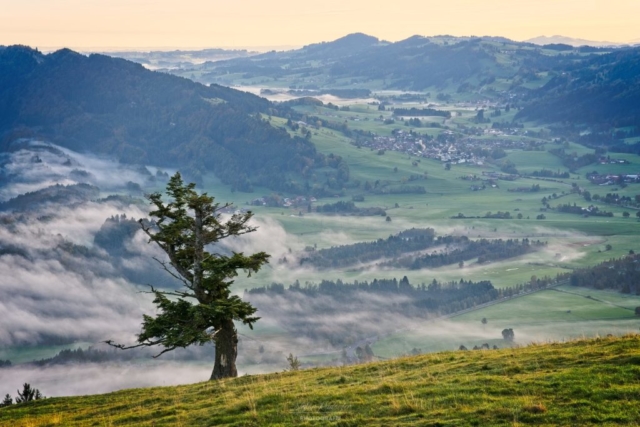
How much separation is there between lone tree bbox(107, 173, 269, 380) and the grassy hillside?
3.58 meters

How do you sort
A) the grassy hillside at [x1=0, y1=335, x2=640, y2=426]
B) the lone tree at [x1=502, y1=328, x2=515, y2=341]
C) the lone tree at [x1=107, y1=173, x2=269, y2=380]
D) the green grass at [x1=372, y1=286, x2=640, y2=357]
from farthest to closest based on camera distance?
the lone tree at [x1=502, y1=328, x2=515, y2=341] < the green grass at [x1=372, y1=286, x2=640, y2=357] < the lone tree at [x1=107, y1=173, x2=269, y2=380] < the grassy hillside at [x1=0, y1=335, x2=640, y2=426]

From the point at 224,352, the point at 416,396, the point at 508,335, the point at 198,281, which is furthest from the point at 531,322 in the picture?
the point at 416,396

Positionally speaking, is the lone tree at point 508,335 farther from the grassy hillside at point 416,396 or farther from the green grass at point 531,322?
the grassy hillside at point 416,396

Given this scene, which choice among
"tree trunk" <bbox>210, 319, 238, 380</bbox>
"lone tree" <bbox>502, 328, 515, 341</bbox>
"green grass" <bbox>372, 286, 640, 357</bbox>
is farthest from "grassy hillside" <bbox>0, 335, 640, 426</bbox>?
"lone tree" <bbox>502, 328, 515, 341</bbox>

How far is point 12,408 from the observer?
3312cm

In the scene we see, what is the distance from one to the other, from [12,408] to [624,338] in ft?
94.2

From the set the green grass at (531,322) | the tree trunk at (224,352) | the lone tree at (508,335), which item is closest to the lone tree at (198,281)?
the tree trunk at (224,352)

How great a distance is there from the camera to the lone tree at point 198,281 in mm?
35531

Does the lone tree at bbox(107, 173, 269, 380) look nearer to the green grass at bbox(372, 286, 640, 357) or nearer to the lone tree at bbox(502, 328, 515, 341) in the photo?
the green grass at bbox(372, 286, 640, 357)

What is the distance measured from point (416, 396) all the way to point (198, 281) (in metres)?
17.5

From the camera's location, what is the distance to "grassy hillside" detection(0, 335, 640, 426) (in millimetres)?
20297

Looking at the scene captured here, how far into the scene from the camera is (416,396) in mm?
23594

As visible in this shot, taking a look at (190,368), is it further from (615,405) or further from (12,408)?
(615,405)

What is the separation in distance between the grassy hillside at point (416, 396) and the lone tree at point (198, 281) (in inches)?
141
